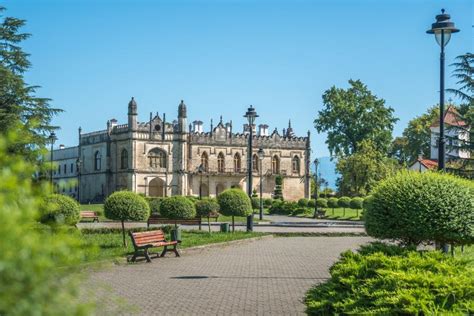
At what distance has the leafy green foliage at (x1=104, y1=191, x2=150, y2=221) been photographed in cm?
2366

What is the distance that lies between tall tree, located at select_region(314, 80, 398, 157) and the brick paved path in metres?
48.3

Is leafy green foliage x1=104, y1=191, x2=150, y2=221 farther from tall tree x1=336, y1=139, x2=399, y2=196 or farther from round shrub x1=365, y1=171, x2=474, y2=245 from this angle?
tall tree x1=336, y1=139, x2=399, y2=196

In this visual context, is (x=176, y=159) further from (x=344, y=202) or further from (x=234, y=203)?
(x=234, y=203)

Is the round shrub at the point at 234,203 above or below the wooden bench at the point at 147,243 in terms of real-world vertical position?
above

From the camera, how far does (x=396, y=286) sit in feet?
28.0

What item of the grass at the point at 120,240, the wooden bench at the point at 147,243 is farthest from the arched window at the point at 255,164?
the wooden bench at the point at 147,243

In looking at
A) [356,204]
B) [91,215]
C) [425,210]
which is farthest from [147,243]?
[356,204]

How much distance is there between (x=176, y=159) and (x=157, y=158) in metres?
2.16

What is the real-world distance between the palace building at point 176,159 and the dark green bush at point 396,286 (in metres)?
60.7

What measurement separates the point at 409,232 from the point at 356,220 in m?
38.2

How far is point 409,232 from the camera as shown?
43.0 ft

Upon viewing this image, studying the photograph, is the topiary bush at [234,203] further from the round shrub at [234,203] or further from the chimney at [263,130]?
the chimney at [263,130]

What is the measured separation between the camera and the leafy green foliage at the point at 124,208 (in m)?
23.7

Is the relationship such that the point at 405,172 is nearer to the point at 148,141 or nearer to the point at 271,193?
the point at 148,141
